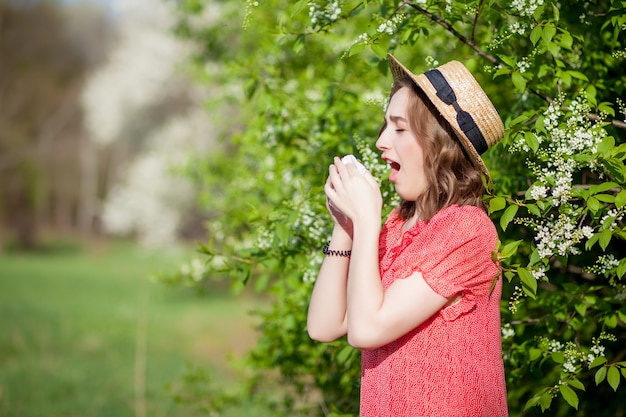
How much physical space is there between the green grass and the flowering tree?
53.0 inches

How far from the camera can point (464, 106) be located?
6.68ft

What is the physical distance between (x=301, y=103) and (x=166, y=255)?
16.7m

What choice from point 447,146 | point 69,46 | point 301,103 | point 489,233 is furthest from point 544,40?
point 69,46

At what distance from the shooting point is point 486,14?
2787 millimetres

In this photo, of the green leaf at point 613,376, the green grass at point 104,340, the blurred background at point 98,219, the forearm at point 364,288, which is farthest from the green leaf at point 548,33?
the blurred background at point 98,219

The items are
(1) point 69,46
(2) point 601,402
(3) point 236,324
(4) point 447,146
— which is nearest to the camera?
(4) point 447,146

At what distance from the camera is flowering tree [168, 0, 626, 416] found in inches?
87.4

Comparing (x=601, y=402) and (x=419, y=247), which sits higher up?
(x=419, y=247)

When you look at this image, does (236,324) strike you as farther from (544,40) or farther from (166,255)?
(544,40)

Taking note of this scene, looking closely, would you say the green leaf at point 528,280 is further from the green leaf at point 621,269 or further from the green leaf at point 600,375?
the green leaf at point 600,375

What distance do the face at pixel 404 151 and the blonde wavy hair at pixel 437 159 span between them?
0.05 ft

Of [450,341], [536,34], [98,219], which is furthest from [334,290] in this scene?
[98,219]

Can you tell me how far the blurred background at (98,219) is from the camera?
8109 mm

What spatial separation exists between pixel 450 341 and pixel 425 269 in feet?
0.73
